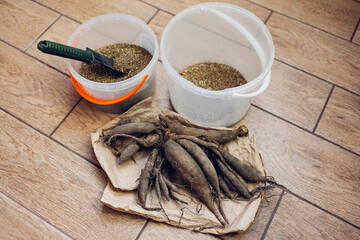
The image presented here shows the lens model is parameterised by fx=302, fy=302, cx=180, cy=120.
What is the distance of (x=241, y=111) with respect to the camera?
108 centimetres

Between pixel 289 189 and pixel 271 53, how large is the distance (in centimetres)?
46

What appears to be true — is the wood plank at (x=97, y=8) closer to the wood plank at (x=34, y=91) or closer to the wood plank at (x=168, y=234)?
the wood plank at (x=34, y=91)

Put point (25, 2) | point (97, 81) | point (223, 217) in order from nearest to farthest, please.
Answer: point (223, 217) → point (97, 81) → point (25, 2)

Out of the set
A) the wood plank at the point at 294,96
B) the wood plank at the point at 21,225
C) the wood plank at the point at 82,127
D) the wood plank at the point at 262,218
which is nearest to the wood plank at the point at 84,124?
the wood plank at the point at 82,127

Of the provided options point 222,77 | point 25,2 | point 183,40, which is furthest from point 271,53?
point 25,2

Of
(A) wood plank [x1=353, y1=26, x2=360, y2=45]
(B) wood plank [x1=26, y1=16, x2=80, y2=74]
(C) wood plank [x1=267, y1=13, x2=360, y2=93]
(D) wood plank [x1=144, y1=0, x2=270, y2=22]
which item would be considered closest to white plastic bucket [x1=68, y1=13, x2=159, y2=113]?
(B) wood plank [x1=26, y1=16, x2=80, y2=74]

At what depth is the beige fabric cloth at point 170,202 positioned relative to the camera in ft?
3.08

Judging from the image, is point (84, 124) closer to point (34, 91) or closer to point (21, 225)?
point (34, 91)

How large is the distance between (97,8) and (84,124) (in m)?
0.59

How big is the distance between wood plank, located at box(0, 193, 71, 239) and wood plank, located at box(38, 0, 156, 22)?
836 millimetres

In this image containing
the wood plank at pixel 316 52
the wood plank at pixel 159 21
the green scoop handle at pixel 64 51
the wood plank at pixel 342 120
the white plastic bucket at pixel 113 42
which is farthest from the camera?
the wood plank at pixel 159 21

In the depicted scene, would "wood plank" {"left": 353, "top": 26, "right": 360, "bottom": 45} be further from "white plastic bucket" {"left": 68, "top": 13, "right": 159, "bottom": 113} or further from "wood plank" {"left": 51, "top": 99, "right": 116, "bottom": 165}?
"wood plank" {"left": 51, "top": 99, "right": 116, "bottom": 165}

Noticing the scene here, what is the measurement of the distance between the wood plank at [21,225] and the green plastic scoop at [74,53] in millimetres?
510

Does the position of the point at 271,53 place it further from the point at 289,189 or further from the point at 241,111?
the point at 289,189
